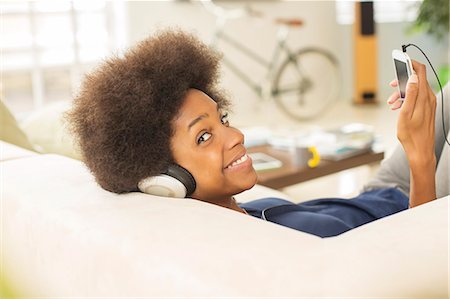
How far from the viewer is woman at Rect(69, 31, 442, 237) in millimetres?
1241

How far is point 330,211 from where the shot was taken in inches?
61.7

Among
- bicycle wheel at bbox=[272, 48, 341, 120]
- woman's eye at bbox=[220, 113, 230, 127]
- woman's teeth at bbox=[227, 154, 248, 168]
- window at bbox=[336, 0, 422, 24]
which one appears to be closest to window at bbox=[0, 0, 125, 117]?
bicycle wheel at bbox=[272, 48, 341, 120]

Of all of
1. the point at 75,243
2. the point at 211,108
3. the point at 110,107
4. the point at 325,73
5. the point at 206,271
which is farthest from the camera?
the point at 325,73

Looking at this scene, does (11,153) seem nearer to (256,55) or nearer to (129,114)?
(129,114)

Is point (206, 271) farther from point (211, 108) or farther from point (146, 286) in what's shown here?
point (211, 108)

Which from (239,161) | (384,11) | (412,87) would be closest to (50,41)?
(384,11)

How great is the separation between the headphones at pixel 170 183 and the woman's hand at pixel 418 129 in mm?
414

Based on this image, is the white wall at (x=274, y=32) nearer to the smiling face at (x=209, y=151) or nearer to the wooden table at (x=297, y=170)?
the wooden table at (x=297, y=170)

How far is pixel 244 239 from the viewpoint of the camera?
0.93m

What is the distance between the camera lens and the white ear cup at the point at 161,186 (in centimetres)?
124

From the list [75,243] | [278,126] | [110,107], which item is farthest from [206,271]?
[278,126]

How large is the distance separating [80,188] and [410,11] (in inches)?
Result: 256

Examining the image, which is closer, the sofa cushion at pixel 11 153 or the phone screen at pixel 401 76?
the phone screen at pixel 401 76

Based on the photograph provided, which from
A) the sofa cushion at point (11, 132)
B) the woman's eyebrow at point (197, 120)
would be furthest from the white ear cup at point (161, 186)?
the sofa cushion at point (11, 132)
